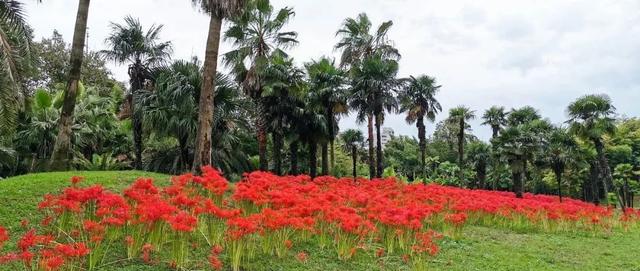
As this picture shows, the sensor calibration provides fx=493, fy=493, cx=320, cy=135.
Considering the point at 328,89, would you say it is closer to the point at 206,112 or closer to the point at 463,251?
the point at 206,112

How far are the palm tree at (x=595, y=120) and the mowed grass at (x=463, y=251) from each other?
16782 millimetres

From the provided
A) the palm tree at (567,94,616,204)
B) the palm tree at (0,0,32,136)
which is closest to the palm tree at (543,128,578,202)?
the palm tree at (567,94,616,204)

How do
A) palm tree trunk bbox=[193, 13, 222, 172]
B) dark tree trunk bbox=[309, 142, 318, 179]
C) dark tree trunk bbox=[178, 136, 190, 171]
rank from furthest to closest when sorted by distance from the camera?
dark tree trunk bbox=[309, 142, 318, 179]
dark tree trunk bbox=[178, 136, 190, 171]
palm tree trunk bbox=[193, 13, 222, 172]

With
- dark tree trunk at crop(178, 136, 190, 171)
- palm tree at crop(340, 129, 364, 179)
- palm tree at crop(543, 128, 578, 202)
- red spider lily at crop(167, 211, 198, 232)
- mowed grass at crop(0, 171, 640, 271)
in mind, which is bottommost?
mowed grass at crop(0, 171, 640, 271)

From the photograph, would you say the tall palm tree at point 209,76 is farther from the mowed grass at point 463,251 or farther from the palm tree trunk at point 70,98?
the palm tree trunk at point 70,98

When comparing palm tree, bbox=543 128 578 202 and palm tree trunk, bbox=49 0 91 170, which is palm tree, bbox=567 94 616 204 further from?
palm tree trunk, bbox=49 0 91 170

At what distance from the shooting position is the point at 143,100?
70.4ft

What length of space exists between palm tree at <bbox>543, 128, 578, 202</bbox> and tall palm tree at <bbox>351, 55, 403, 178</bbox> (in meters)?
15.0

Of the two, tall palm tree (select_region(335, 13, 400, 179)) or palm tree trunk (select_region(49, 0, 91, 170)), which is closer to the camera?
palm tree trunk (select_region(49, 0, 91, 170))

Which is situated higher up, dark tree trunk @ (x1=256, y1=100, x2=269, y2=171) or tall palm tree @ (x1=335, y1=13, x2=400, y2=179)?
tall palm tree @ (x1=335, y1=13, x2=400, y2=179)

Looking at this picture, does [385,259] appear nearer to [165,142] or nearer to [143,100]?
[143,100]

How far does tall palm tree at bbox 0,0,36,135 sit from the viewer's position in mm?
11195

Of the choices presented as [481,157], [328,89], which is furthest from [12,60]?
[481,157]

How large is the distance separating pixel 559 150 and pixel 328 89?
19.6 m
